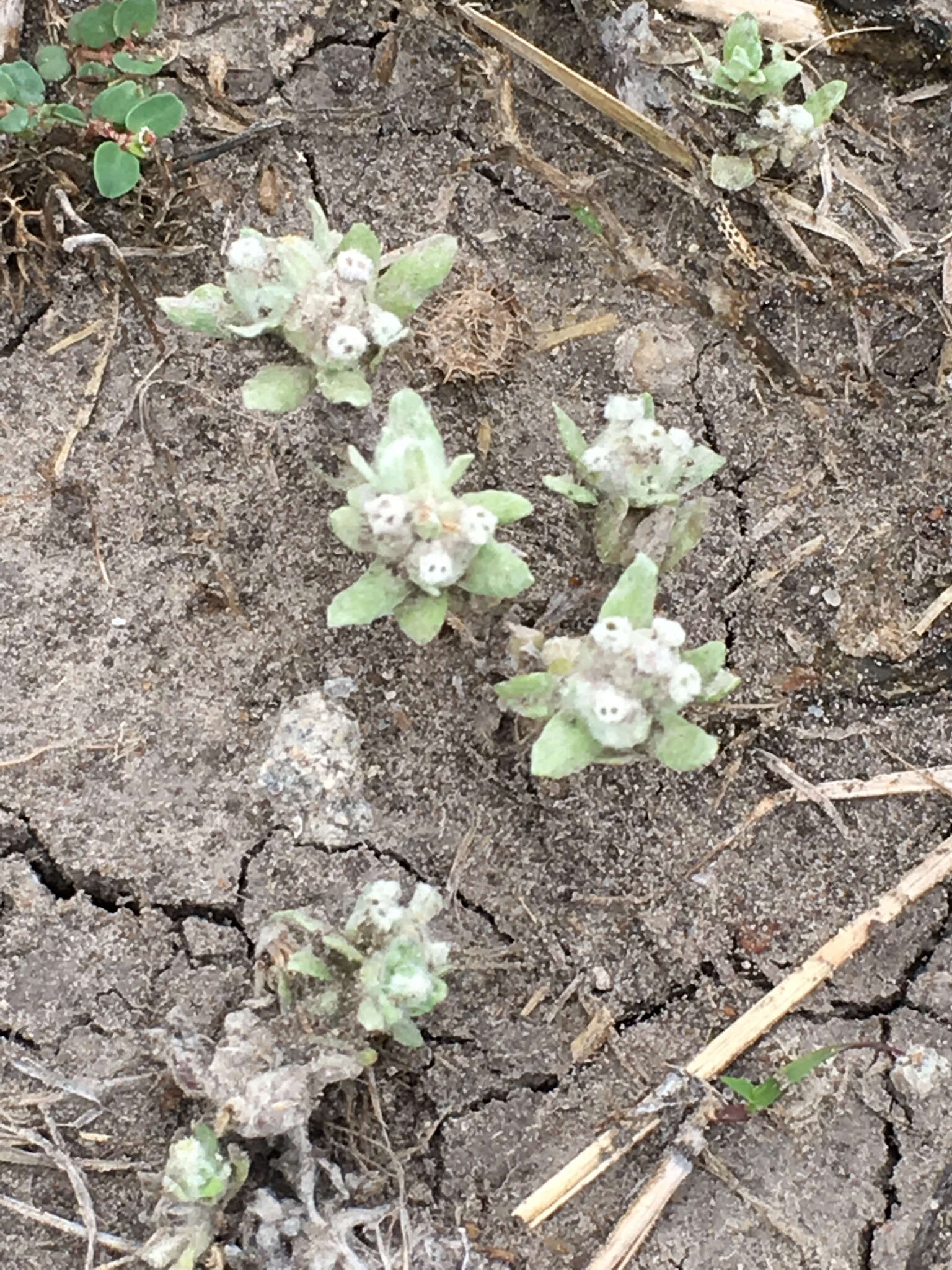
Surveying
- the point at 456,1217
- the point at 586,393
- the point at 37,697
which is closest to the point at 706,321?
the point at 586,393

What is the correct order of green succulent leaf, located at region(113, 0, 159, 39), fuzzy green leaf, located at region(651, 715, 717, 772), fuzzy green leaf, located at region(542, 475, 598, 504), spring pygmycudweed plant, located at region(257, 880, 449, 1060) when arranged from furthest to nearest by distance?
1. green succulent leaf, located at region(113, 0, 159, 39)
2. fuzzy green leaf, located at region(542, 475, 598, 504)
3. spring pygmycudweed plant, located at region(257, 880, 449, 1060)
4. fuzzy green leaf, located at region(651, 715, 717, 772)

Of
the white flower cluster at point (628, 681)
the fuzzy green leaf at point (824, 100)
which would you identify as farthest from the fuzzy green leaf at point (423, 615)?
the fuzzy green leaf at point (824, 100)

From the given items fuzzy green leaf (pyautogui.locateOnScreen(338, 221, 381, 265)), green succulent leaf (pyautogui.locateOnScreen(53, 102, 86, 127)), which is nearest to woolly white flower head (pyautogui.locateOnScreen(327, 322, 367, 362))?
fuzzy green leaf (pyautogui.locateOnScreen(338, 221, 381, 265))

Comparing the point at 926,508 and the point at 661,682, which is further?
the point at 926,508

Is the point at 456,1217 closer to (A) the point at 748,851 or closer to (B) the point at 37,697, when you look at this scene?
(A) the point at 748,851

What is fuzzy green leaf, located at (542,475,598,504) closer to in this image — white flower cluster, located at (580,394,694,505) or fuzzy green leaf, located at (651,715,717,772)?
white flower cluster, located at (580,394,694,505)

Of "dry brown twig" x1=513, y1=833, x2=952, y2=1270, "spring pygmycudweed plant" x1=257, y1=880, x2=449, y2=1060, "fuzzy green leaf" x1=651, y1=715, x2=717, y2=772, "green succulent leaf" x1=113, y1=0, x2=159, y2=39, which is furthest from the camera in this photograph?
"green succulent leaf" x1=113, y1=0, x2=159, y2=39
